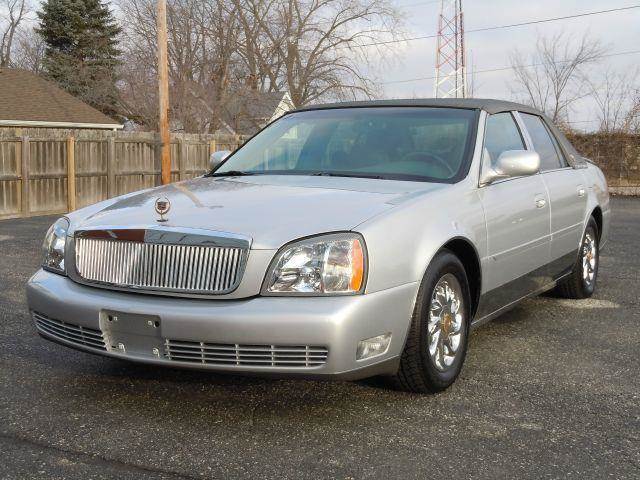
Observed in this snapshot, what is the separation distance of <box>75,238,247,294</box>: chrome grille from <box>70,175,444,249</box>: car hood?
0.11 meters

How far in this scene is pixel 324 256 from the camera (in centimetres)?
337

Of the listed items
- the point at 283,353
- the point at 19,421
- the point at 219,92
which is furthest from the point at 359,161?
the point at 219,92

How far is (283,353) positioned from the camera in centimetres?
330

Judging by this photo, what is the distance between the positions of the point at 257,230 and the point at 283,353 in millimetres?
558

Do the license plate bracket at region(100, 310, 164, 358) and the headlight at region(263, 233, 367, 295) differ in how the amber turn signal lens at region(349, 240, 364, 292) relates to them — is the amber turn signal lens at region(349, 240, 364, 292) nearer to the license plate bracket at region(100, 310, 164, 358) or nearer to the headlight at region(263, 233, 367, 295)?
the headlight at region(263, 233, 367, 295)

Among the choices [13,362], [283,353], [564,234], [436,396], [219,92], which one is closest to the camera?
[283,353]

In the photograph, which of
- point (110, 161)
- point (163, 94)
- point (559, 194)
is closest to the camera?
point (559, 194)

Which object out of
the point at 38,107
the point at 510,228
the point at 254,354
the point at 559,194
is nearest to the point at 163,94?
the point at 38,107

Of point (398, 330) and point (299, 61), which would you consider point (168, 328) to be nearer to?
point (398, 330)

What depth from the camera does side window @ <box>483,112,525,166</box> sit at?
474 centimetres

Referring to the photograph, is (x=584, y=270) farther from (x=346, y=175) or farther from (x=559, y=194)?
(x=346, y=175)

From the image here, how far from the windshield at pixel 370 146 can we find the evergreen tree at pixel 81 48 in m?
35.3

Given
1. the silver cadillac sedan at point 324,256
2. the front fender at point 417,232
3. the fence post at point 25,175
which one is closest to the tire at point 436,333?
the silver cadillac sedan at point 324,256

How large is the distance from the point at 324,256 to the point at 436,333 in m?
0.90
